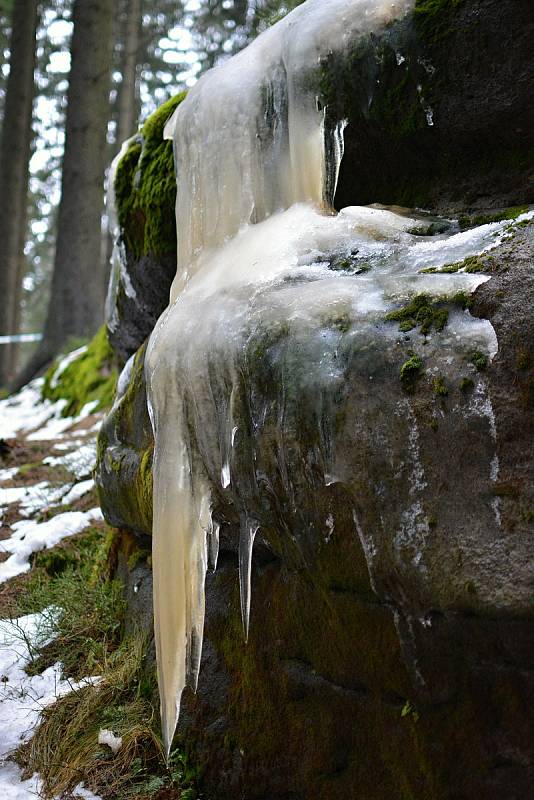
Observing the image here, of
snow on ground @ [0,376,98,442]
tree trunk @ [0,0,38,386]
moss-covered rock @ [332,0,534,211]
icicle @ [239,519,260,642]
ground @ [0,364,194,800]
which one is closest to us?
icicle @ [239,519,260,642]

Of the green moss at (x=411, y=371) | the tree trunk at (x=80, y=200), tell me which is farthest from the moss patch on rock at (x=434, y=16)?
the tree trunk at (x=80, y=200)

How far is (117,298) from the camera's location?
441cm

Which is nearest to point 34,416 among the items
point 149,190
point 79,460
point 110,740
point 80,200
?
point 79,460

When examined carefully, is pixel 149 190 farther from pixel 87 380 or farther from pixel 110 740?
pixel 87 380

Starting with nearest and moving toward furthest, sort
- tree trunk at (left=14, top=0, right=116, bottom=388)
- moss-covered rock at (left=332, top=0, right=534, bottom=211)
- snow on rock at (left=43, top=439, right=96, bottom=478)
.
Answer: moss-covered rock at (left=332, top=0, right=534, bottom=211) < snow on rock at (left=43, top=439, right=96, bottom=478) < tree trunk at (left=14, top=0, right=116, bottom=388)


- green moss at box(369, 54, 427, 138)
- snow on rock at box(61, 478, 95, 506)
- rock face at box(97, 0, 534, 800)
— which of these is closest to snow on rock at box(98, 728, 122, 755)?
rock face at box(97, 0, 534, 800)

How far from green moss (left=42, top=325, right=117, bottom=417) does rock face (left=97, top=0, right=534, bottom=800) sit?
488 cm

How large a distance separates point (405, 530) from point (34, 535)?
3060mm

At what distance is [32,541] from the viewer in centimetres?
432

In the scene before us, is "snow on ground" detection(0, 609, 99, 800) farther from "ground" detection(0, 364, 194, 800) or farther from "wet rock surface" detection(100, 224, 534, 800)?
"wet rock surface" detection(100, 224, 534, 800)

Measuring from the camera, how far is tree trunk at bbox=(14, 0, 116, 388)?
9922mm

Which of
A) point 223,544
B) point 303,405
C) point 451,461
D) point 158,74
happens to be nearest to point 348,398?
point 303,405

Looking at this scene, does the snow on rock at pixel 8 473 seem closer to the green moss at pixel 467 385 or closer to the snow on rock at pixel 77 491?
the snow on rock at pixel 77 491

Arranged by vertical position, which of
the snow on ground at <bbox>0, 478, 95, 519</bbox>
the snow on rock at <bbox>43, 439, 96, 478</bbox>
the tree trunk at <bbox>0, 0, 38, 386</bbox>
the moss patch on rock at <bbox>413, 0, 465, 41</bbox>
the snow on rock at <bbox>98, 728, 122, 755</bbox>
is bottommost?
the snow on rock at <bbox>98, 728, 122, 755</bbox>
